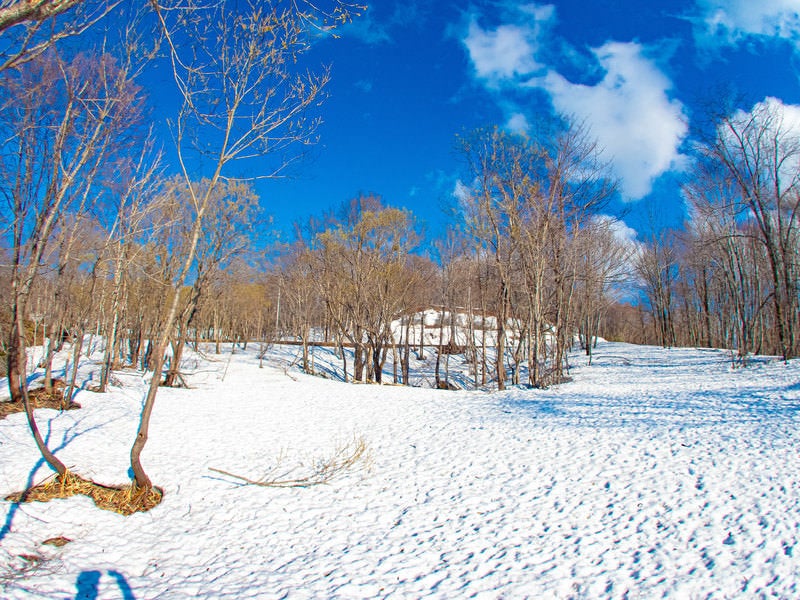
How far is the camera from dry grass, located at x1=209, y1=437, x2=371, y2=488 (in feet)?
21.5

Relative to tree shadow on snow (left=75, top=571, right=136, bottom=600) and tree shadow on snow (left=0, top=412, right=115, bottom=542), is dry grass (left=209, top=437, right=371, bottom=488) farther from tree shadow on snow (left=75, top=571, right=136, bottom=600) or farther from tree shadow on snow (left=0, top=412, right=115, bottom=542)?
tree shadow on snow (left=0, top=412, right=115, bottom=542)

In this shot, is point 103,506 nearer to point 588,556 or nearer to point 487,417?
point 588,556

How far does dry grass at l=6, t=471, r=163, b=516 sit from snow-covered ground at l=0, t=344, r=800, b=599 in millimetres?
167

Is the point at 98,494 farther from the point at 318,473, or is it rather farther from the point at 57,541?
the point at 318,473

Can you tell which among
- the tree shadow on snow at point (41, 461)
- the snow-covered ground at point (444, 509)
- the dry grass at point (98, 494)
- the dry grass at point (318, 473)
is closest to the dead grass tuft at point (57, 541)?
the snow-covered ground at point (444, 509)

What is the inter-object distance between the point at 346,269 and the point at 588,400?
11422mm

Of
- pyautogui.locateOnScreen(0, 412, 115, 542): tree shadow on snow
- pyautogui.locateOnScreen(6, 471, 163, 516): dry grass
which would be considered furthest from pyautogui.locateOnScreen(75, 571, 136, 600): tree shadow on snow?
pyautogui.locateOnScreen(6, 471, 163, 516): dry grass

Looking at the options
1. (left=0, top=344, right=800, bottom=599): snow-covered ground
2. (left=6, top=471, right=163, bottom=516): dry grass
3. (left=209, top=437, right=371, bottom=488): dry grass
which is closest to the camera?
(left=0, top=344, right=800, bottom=599): snow-covered ground

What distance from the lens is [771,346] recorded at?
29531 millimetres

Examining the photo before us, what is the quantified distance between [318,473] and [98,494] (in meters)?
2.97

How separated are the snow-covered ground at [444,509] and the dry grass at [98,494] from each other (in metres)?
0.17

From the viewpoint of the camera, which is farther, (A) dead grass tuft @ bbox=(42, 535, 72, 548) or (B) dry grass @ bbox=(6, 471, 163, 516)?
(B) dry grass @ bbox=(6, 471, 163, 516)

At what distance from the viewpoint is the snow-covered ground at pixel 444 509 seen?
3.88m

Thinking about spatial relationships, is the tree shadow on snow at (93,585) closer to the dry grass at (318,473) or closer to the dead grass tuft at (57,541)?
the dead grass tuft at (57,541)
